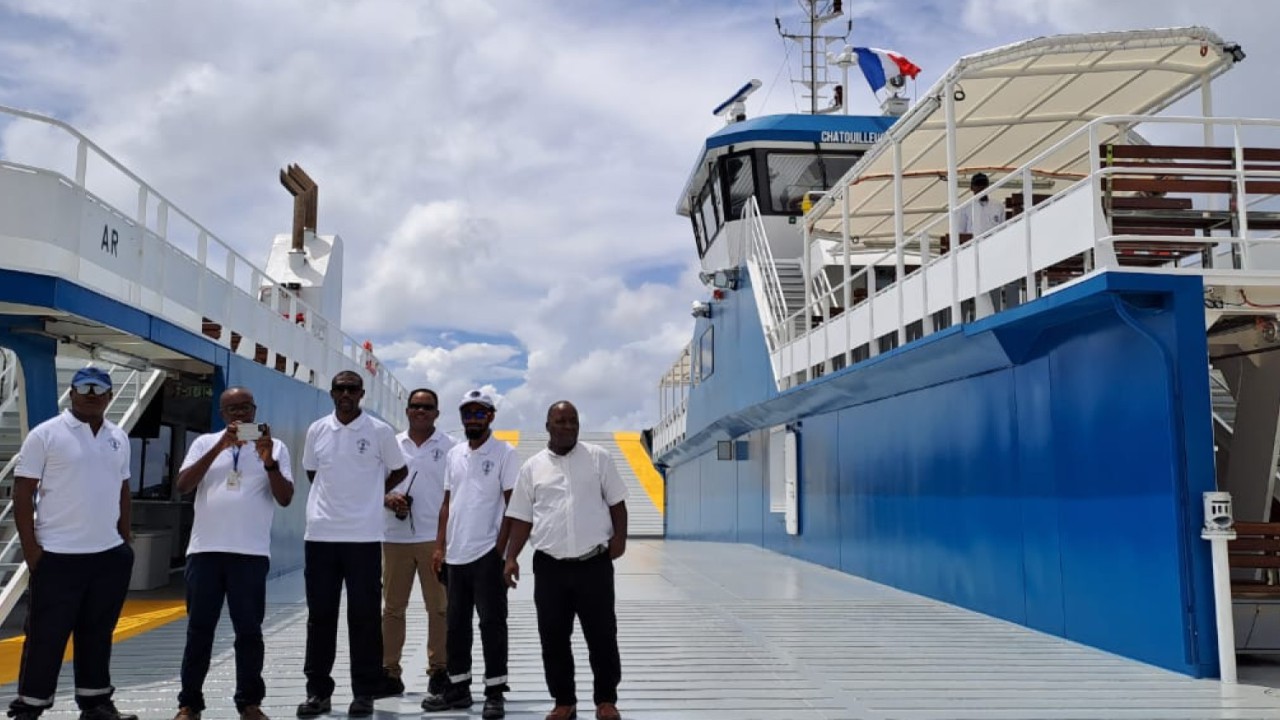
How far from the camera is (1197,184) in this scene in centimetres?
773

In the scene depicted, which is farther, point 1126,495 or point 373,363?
point 373,363

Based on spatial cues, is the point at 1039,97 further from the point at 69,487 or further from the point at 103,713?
the point at 103,713

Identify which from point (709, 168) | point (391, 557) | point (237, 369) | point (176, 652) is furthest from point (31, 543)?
point (709, 168)

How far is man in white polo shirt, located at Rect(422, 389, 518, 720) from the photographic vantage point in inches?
218

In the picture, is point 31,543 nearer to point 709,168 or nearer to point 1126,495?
point 1126,495

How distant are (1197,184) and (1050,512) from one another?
266 centimetres

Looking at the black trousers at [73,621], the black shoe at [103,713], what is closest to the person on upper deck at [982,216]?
the black trousers at [73,621]

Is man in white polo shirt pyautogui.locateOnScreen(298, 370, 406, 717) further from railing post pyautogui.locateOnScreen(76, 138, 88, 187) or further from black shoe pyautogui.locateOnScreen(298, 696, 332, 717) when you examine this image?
railing post pyautogui.locateOnScreen(76, 138, 88, 187)

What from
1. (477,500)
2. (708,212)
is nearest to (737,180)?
(708,212)

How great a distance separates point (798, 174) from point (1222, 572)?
13.3 m

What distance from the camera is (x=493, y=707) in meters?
5.50

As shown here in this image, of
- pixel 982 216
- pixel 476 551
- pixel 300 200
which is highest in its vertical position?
pixel 300 200

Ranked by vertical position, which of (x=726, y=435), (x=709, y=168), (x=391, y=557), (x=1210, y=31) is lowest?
(x=391, y=557)

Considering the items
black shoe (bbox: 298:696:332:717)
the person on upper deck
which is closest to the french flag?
the person on upper deck
